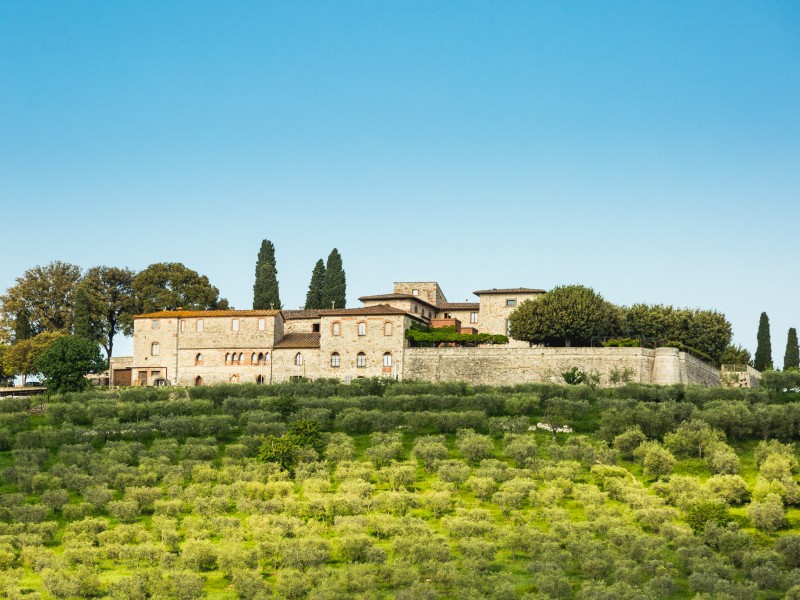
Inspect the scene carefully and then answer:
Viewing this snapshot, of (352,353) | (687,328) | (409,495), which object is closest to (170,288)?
(352,353)

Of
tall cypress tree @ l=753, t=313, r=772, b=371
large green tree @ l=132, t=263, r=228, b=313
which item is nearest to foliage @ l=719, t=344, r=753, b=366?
tall cypress tree @ l=753, t=313, r=772, b=371

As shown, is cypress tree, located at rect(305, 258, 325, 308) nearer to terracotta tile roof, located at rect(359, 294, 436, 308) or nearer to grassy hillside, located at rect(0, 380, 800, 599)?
terracotta tile roof, located at rect(359, 294, 436, 308)

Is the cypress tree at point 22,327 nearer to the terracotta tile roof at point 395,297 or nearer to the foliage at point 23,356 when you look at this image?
the foliage at point 23,356

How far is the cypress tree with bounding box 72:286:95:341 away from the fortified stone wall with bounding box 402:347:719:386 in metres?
26.7

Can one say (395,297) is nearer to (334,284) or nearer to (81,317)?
(334,284)

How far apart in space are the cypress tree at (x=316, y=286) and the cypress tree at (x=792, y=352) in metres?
37.0

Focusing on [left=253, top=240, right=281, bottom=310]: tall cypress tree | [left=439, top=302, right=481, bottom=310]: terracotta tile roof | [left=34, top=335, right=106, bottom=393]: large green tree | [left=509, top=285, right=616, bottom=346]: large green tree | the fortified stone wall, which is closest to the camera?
the fortified stone wall

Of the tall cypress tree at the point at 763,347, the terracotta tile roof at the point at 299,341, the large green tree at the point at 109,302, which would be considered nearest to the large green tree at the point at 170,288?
the large green tree at the point at 109,302

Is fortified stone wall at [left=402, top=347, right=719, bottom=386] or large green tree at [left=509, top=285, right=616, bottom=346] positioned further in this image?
large green tree at [left=509, top=285, right=616, bottom=346]

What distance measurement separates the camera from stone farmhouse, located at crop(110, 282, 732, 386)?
6762cm

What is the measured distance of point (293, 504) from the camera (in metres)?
38.1

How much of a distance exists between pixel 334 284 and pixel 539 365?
956 inches

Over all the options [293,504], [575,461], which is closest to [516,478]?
[575,461]

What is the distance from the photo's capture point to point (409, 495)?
3909 centimetres
